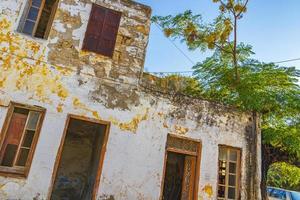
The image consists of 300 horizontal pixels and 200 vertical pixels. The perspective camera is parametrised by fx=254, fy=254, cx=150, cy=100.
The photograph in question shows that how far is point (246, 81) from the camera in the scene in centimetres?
923

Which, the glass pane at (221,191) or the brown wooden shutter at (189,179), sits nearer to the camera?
the brown wooden shutter at (189,179)

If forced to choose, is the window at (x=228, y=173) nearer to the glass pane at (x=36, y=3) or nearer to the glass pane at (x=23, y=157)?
the glass pane at (x=23, y=157)

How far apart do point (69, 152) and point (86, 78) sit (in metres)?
3.09

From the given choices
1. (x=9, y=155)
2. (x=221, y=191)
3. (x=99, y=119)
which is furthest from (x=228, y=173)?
(x=9, y=155)

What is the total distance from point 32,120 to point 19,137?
1.70 ft

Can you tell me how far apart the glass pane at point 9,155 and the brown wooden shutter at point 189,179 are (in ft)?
16.8

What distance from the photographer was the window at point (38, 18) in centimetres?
720

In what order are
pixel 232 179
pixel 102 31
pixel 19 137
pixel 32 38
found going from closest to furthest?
pixel 19 137
pixel 32 38
pixel 102 31
pixel 232 179

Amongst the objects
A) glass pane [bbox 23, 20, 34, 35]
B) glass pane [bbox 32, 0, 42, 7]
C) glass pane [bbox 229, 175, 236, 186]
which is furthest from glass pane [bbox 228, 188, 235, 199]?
glass pane [bbox 32, 0, 42, 7]

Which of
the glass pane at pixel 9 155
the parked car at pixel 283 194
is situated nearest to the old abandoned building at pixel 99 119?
the glass pane at pixel 9 155

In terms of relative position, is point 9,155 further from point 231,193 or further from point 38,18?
point 231,193

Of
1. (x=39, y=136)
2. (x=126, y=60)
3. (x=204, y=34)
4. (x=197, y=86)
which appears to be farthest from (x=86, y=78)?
(x=204, y=34)

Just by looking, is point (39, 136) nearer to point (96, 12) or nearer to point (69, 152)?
point (69, 152)

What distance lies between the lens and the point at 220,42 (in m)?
10.7
